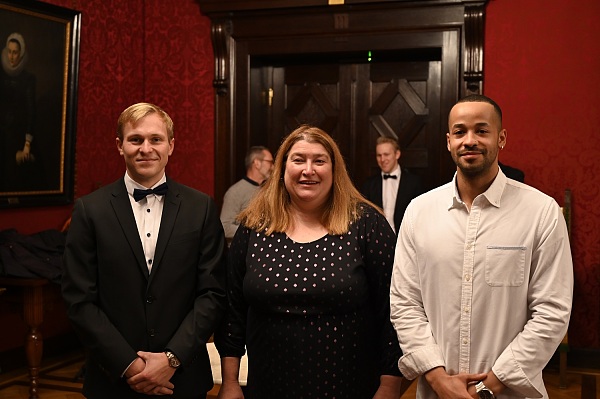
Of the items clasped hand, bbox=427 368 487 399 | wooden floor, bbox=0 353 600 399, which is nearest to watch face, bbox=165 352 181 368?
clasped hand, bbox=427 368 487 399

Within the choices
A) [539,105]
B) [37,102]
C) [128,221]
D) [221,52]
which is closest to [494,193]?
[128,221]

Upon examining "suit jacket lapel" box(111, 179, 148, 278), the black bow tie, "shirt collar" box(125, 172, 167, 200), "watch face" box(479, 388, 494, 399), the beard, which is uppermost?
the beard

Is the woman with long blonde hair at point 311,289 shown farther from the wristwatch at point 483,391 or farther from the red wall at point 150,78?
the red wall at point 150,78

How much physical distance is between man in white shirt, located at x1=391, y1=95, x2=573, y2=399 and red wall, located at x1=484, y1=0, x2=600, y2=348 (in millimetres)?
3448

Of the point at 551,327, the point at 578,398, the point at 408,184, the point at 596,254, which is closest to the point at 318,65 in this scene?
the point at 408,184

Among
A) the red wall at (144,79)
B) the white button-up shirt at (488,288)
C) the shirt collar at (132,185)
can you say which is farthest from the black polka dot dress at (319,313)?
the red wall at (144,79)

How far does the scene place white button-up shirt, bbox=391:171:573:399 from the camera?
195 centimetres

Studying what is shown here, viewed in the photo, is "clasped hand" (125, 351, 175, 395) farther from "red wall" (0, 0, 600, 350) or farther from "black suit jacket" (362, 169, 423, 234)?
"black suit jacket" (362, 169, 423, 234)

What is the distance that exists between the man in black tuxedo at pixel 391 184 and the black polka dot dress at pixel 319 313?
10.9 ft

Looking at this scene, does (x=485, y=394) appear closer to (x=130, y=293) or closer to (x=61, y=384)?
(x=130, y=293)

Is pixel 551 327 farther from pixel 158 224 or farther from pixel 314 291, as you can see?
pixel 158 224

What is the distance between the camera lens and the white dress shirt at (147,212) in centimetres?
225

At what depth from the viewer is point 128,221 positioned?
2227 mm

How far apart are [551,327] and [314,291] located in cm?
68
